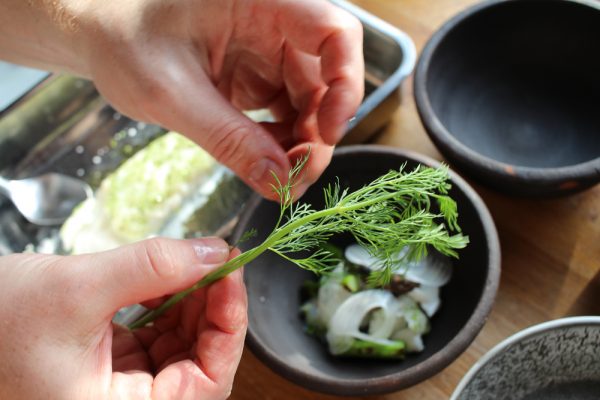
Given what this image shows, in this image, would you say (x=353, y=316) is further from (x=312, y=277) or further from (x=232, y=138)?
(x=232, y=138)

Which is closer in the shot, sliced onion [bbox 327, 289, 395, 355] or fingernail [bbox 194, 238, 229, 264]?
fingernail [bbox 194, 238, 229, 264]

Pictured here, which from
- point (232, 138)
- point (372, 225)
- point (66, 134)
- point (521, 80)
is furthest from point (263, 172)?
point (66, 134)

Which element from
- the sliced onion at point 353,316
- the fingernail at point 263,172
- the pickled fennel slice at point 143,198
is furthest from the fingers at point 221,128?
the pickled fennel slice at point 143,198

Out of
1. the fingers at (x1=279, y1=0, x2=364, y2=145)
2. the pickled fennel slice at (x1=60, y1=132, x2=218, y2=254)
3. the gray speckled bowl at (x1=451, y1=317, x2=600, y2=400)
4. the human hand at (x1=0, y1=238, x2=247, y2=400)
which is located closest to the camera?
the human hand at (x1=0, y1=238, x2=247, y2=400)

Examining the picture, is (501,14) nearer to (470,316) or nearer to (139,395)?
(470,316)

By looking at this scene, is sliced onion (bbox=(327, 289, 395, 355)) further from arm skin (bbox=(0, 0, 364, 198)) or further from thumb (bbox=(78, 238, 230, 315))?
thumb (bbox=(78, 238, 230, 315))

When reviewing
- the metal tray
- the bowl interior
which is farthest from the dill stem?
the metal tray

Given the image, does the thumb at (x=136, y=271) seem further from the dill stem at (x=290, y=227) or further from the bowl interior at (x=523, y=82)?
the bowl interior at (x=523, y=82)
